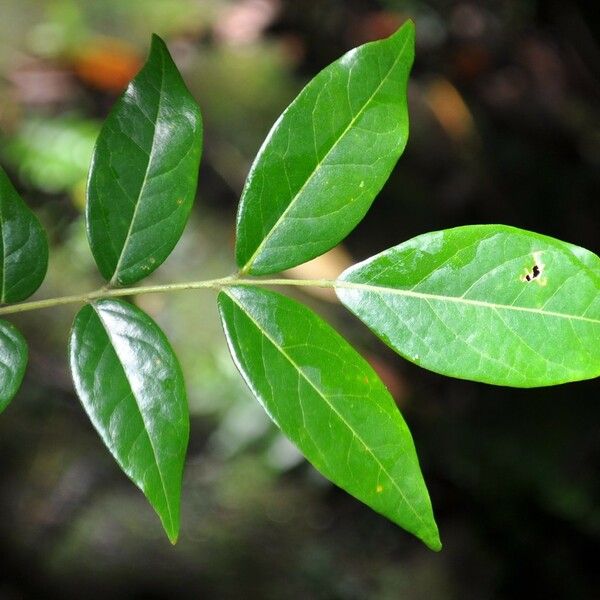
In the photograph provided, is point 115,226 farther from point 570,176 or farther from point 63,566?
point 570,176

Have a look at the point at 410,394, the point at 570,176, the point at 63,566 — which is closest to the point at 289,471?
the point at 410,394

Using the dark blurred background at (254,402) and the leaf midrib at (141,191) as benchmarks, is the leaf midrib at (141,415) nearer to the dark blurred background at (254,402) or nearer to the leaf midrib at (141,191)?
the leaf midrib at (141,191)

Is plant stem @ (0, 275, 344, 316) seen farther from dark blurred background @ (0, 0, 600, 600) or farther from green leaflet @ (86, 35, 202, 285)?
dark blurred background @ (0, 0, 600, 600)

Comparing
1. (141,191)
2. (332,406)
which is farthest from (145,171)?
(332,406)

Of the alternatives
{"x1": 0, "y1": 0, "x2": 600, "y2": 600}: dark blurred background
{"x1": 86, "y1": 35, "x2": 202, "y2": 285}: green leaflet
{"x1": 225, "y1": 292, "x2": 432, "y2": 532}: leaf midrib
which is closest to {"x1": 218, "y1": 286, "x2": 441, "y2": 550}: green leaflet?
{"x1": 225, "y1": 292, "x2": 432, "y2": 532}: leaf midrib

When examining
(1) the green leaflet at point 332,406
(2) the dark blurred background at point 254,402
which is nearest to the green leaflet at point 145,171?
(1) the green leaflet at point 332,406

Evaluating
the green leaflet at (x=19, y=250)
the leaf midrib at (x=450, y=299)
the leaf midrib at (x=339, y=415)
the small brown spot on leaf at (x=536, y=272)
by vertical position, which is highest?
the green leaflet at (x=19, y=250)
